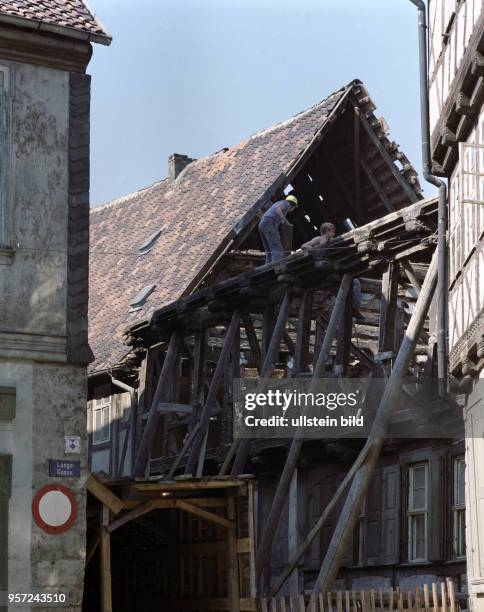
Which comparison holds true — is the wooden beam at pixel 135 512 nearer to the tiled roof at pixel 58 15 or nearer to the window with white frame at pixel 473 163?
the window with white frame at pixel 473 163

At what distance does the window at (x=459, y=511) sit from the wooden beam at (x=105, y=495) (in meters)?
5.53

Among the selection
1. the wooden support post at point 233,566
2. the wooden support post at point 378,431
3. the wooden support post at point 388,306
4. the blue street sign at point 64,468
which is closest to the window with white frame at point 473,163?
the wooden support post at point 378,431

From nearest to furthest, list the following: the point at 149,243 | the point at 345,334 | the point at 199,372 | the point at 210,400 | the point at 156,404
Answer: the point at 345,334, the point at 210,400, the point at 199,372, the point at 156,404, the point at 149,243

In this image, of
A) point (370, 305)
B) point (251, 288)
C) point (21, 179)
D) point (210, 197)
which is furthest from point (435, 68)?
point (210, 197)

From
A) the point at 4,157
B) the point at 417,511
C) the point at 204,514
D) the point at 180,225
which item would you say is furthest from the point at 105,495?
the point at 180,225

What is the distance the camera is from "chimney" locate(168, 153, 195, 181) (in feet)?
111

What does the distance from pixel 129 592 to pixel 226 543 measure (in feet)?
10.2

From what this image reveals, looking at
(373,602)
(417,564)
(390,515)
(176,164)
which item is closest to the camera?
(373,602)

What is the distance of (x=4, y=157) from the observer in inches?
602

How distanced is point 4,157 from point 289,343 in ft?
30.0

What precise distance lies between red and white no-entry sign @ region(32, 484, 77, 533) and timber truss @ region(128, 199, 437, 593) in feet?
6.23

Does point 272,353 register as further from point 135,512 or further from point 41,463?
point 41,463

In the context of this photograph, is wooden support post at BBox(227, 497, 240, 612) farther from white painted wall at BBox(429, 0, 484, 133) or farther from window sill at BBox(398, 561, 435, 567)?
white painted wall at BBox(429, 0, 484, 133)

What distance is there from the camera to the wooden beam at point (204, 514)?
54.7ft
